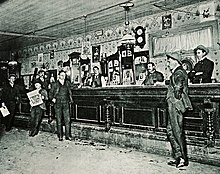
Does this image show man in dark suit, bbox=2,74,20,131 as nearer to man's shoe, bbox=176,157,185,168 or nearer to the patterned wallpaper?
the patterned wallpaper

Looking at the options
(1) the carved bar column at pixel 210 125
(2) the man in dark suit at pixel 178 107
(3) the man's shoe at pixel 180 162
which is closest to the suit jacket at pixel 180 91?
(2) the man in dark suit at pixel 178 107

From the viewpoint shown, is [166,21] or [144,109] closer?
[144,109]

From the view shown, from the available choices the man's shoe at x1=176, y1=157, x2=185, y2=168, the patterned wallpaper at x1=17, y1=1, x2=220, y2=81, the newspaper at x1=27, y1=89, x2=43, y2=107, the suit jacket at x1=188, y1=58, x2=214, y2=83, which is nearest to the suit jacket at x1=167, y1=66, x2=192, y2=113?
the man's shoe at x1=176, y1=157, x2=185, y2=168

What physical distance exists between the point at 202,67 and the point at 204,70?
3.6 inches

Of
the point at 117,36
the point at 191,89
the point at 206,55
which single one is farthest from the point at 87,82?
the point at 191,89

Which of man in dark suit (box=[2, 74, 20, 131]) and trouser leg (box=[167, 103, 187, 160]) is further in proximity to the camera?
man in dark suit (box=[2, 74, 20, 131])

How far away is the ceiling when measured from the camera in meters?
6.16

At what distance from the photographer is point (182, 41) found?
7.18 metres

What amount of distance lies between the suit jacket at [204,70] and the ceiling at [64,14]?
5.01 feet

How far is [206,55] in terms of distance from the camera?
669 cm

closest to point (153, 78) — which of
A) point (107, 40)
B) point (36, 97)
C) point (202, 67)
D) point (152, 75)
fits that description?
point (152, 75)

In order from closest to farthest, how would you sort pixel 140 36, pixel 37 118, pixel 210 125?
pixel 210 125, pixel 37 118, pixel 140 36

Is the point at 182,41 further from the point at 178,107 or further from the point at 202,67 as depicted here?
the point at 178,107

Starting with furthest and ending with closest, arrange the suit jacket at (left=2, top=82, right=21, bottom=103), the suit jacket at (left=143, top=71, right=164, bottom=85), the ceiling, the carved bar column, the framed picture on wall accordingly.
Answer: the suit jacket at (left=2, top=82, right=21, bottom=103) → the suit jacket at (left=143, top=71, right=164, bottom=85) → the framed picture on wall → the ceiling → the carved bar column
